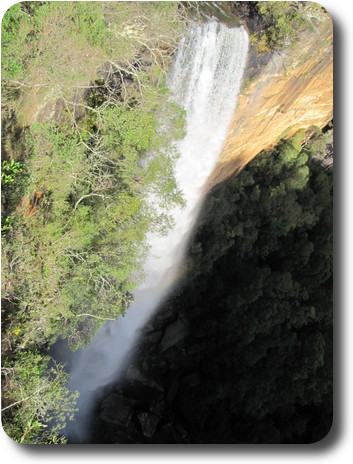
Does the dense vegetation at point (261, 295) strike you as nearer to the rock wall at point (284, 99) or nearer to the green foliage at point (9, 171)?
the rock wall at point (284, 99)

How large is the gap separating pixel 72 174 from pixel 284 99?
11.6 feet

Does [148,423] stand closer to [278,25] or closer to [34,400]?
[34,400]

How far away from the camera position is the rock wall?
5895 mm

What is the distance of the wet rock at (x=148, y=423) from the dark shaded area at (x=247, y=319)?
0.08 feet

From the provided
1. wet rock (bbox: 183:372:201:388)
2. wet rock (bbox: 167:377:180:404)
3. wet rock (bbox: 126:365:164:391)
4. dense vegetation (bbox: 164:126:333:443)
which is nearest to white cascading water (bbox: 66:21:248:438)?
wet rock (bbox: 126:365:164:391)

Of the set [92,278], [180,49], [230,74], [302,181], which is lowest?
[92,278]

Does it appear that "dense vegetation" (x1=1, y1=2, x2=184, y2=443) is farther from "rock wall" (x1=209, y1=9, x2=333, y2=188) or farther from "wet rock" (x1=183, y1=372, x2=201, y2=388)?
"wet rock" (x1=183, y1=372, x2=201, y2=388)

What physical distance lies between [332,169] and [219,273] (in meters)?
3.15

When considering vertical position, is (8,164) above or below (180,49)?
below

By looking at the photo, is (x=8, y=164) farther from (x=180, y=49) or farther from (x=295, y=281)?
(x=295, y=281)

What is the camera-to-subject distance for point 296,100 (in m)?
7.24

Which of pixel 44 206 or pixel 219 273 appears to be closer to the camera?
pixel 44 206

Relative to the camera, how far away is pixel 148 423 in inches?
267

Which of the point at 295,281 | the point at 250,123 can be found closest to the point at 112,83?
the point at 250,123
